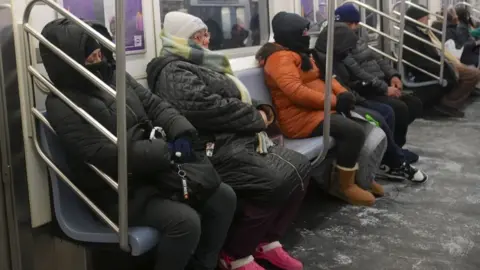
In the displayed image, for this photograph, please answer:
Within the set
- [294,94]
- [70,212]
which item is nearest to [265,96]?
[294,94]

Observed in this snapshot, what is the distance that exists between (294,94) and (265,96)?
278 mm

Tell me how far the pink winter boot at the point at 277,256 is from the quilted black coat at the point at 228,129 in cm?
31

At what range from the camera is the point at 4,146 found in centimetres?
227

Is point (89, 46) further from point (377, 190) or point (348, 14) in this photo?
point (348, 14)

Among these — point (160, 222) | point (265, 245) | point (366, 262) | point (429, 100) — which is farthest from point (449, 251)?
point (429, 100)

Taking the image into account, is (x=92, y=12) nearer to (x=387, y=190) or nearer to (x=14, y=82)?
(x=14, y=82)

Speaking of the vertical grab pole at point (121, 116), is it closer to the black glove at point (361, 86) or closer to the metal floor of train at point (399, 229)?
the metal floor of train at point (399, 229)

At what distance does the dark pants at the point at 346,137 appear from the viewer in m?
3.59

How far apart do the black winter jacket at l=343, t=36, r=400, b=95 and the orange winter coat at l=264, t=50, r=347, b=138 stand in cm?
76

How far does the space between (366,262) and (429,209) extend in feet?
3.19

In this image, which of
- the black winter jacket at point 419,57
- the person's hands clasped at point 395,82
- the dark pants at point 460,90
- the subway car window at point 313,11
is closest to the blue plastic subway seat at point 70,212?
the subway car window at point 313,11

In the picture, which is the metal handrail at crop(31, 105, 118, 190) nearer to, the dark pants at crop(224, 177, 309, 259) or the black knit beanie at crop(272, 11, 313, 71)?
the dark pants at crop(224, 177, 309, 259)

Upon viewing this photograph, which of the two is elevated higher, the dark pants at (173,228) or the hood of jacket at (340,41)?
the hood of jacket at (340,41)

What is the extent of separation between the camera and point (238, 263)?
8.80ft
